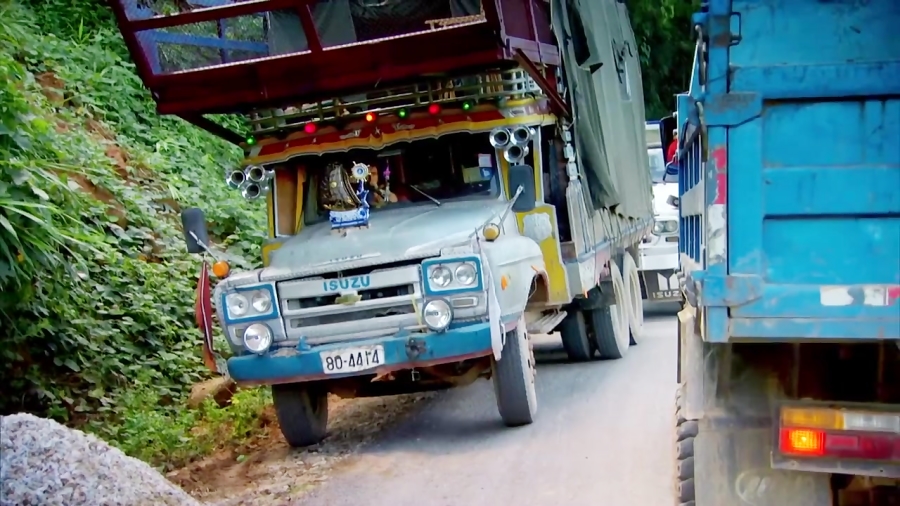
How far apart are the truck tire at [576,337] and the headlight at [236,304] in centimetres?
383

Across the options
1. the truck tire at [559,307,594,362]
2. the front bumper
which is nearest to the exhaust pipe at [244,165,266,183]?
the front bumper

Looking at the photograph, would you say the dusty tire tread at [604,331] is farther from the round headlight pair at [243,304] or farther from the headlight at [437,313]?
the round headlight pair at [243,304]

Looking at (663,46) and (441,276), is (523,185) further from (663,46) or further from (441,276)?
(663,46)

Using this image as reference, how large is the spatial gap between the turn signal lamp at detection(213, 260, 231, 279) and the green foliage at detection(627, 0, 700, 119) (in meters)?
14.4

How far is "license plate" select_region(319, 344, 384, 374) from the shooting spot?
614cm

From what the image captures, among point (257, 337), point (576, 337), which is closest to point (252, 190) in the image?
point (257, 337)

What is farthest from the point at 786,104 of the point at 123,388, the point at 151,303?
the point at 151,303

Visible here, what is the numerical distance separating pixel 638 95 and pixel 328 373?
6718mm

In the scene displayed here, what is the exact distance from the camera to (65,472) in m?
3.95

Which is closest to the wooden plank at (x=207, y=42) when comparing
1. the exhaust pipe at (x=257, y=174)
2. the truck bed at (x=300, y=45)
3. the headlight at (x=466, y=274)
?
the truck bed at (x=300, y=45)

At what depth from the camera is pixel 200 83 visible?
6859 mm

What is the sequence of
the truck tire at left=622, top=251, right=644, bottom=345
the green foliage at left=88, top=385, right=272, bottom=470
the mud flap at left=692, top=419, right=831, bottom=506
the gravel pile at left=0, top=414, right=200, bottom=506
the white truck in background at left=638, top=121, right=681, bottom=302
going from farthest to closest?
the white truck in background at left=638, top=121, right=681, bottom=302 → the truck tire at left=622, top=251, right=644, bottom=345 → the green foliage at left=88, top=385, right=272, bottom=470 → the gravel pile at left=0, top=414, right=200, bottom=506 → the mud flap at left=692, top=419, right=831, bottom=506

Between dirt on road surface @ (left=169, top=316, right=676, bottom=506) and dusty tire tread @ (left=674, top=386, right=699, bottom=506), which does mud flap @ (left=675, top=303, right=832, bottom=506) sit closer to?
dusty tire tread @ (left=674, top=386, right=699, bottom=506)

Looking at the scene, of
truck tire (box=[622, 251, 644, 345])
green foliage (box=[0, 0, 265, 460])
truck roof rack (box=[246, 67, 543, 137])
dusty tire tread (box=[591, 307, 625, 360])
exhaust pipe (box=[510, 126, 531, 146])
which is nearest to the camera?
green foliage (box=[0, 0, 265, 460])
